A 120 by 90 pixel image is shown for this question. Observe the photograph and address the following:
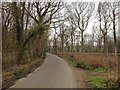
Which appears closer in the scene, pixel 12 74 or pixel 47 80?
pixel 47 80

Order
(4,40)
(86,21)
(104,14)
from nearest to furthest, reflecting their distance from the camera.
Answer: (4,40), (104,14), (86,21)

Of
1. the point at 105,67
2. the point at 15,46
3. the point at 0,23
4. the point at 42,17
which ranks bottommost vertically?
the point at 105,67

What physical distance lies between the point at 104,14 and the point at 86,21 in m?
10.7

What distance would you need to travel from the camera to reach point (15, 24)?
28094mm

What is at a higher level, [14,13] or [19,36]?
[14,13]

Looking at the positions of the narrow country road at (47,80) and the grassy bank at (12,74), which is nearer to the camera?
the narrow country road at (47,80)

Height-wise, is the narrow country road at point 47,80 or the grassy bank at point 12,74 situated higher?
the grassy bank at point 12,74

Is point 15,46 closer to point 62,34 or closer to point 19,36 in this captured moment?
point 19,36

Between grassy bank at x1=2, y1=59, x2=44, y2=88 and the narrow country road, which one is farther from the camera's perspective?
grassy bank at x1=2, y1=59, x2=44, y2=88

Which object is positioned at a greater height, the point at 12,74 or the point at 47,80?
the point at 12,74

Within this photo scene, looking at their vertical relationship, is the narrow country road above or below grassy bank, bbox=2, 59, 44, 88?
below

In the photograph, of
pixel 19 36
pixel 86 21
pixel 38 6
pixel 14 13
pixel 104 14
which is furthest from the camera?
pixel 86 21

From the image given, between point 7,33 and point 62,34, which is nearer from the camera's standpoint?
point 7,33

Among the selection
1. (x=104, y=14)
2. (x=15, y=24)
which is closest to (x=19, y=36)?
(x=15, y=24)
